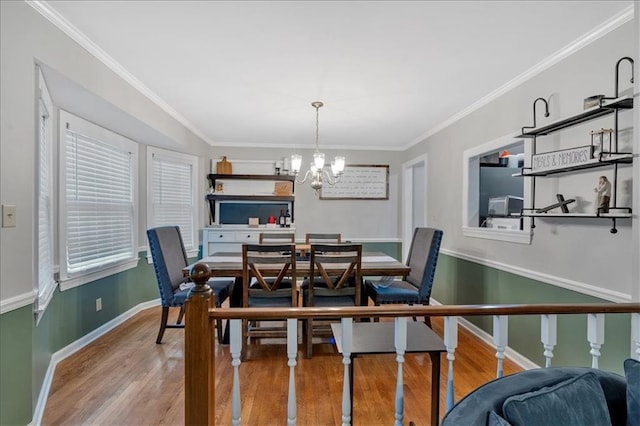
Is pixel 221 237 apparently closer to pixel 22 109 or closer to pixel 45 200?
pixel 45 200

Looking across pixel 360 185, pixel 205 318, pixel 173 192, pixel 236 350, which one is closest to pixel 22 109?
pixel 205 318

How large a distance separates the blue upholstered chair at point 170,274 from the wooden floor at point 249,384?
0.40 meters

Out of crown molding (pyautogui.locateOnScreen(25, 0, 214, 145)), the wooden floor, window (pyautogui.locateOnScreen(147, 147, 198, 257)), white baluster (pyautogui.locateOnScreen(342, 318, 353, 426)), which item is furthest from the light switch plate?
window (pyautogui.locateOnScreen(147, 147, 198, 257))

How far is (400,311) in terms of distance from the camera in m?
1.28

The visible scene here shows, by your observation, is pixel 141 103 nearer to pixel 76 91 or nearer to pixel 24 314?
pixel 76 91

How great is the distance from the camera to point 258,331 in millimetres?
2936

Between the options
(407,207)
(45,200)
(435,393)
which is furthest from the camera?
(407,207)

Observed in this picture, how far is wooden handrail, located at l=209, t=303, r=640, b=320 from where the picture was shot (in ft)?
4.07

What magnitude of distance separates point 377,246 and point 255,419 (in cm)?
397

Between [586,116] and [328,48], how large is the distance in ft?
5.64

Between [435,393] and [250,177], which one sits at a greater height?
[250,177]

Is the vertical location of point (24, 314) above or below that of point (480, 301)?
above

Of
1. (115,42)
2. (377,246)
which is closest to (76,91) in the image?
(115,42)

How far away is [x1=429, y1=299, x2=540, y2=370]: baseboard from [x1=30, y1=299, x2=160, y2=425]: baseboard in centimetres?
342
